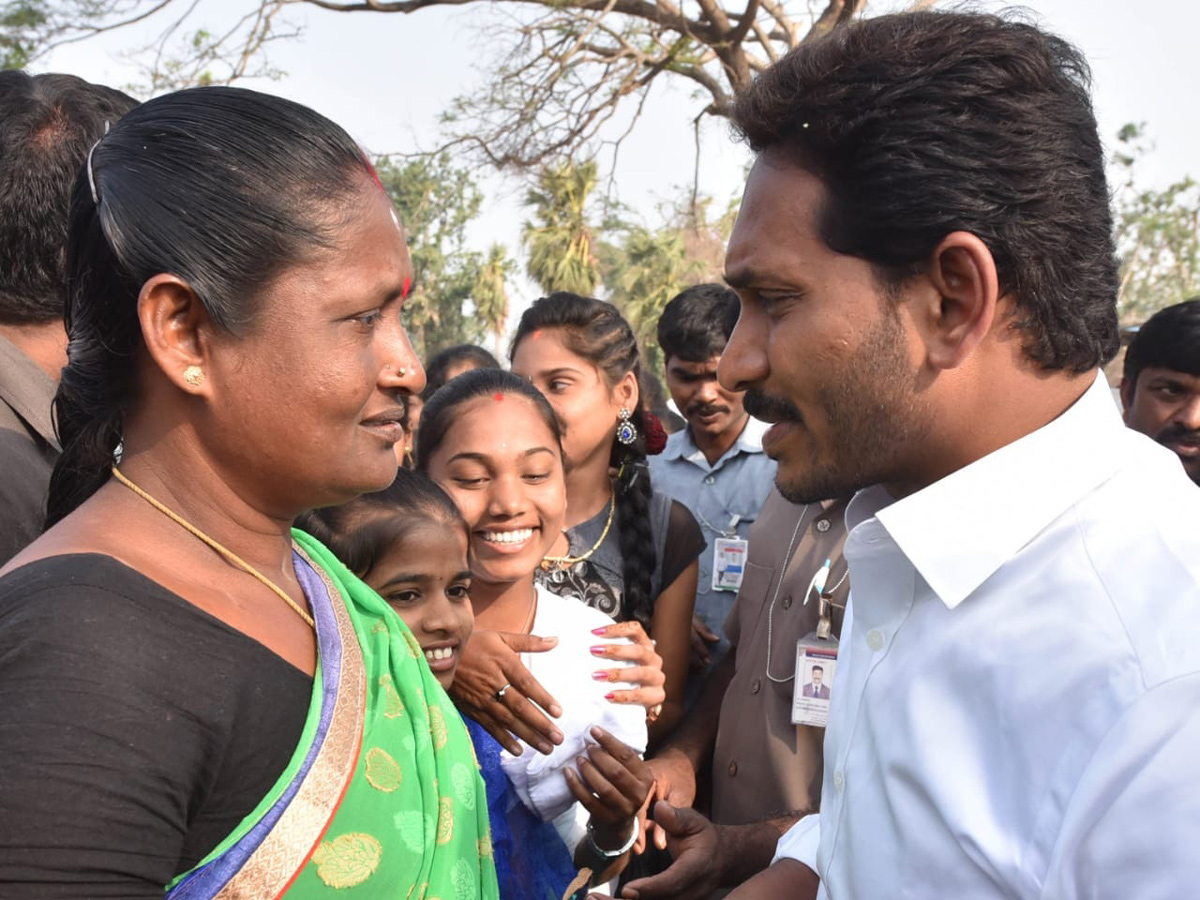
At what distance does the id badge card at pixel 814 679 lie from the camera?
7.95 ft

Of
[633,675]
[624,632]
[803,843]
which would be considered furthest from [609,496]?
[803,843]

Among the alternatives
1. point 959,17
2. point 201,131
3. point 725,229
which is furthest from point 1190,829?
point 725,229

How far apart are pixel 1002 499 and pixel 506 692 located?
1343 mm

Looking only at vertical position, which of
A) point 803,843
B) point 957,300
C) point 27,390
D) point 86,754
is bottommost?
point 803,843

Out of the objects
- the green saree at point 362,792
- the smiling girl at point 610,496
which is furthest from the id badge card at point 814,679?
the green saree at point 362,792

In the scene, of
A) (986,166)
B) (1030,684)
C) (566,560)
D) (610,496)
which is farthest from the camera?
(610,496)

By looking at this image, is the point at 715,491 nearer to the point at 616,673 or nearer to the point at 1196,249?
the point at 616,673

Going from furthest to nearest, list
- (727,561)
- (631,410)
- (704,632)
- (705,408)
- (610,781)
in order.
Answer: (705,408) → (727,561) → (631,410) → (704,632) → (610,781)

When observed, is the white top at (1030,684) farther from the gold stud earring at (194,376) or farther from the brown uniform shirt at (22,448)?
the brown uniform shirt at (22,448)

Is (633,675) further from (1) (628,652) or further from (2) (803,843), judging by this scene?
(2) (803,843)

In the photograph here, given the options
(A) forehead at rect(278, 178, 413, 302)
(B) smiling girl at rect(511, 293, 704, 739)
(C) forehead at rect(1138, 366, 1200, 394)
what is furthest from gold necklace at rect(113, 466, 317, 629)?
(C) forehead at rect(1138, 366, 1200, 394)

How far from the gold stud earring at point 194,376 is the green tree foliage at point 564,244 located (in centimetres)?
1517

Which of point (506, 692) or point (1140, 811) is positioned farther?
point (506, 692)

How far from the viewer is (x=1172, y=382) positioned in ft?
13.1
